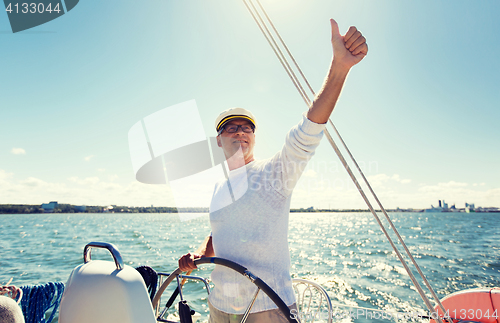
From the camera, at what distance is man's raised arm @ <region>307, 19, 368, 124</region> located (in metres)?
0.91

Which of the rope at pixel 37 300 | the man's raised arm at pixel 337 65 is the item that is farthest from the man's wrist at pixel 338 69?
the rope at pixel 37 300

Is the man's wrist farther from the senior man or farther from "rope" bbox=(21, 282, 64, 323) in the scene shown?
"rope" bbox=(21, 282, 64, 323)

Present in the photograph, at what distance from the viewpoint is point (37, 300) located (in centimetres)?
209

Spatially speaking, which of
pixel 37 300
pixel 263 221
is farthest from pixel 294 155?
pixel 37 300

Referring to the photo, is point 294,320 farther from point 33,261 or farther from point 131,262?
point 33,261

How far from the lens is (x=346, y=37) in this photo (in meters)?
0.92

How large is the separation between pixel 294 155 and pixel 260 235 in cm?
40

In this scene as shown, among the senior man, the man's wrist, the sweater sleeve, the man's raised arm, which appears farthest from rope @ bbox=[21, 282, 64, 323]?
the man's wrist

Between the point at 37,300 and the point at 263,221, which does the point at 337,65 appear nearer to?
the point at 263,221

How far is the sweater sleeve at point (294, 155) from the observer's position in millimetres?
1018

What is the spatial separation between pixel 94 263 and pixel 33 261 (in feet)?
49.4

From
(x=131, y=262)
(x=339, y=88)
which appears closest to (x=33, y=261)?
(x=131, y=262)

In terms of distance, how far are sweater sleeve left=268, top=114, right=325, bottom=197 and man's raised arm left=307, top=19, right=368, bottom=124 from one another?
0.05m

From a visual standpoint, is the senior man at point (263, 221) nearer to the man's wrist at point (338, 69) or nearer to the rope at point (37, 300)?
the man's wrist at point (338, 69)
